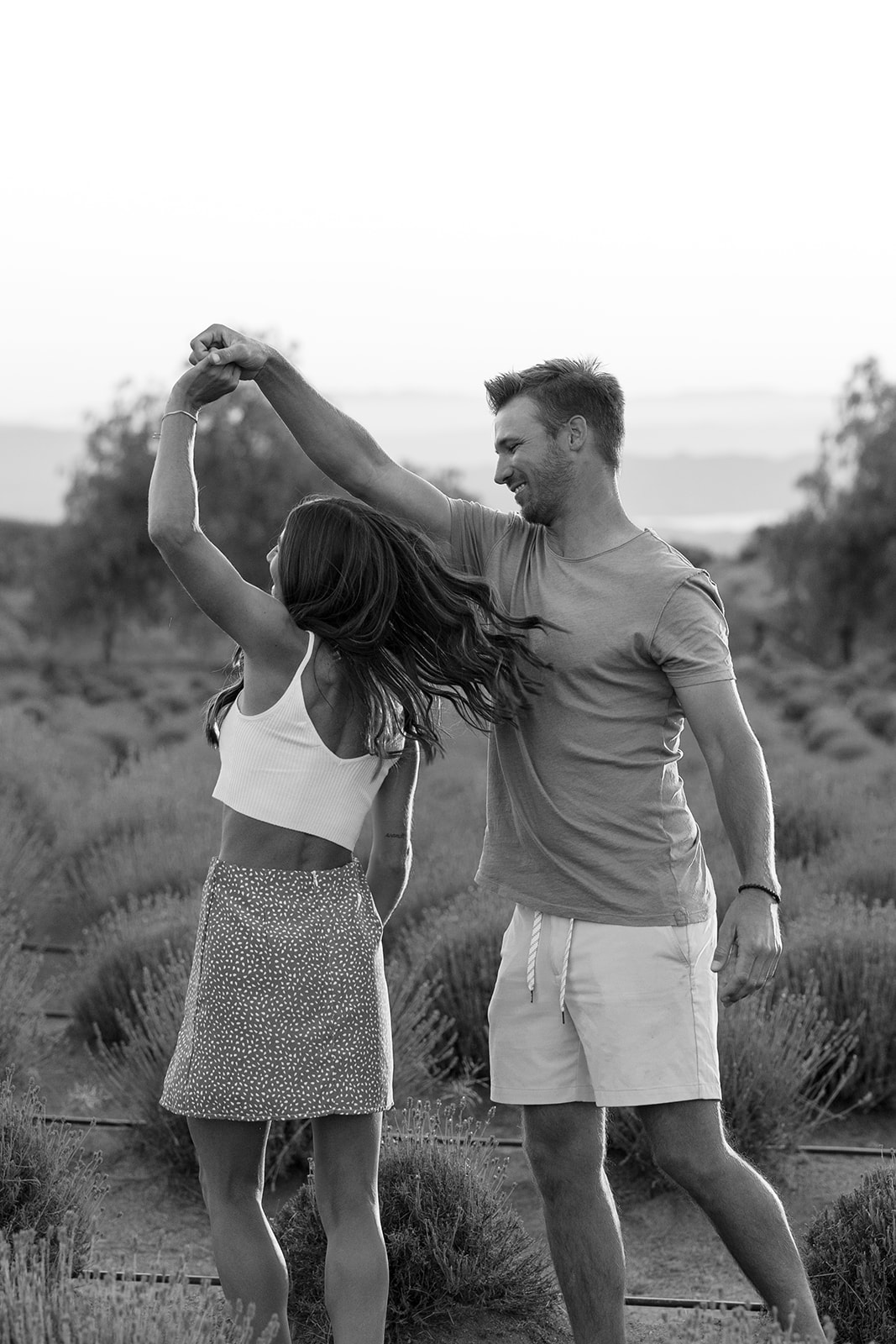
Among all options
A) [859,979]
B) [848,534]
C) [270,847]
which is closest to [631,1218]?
[859,979]

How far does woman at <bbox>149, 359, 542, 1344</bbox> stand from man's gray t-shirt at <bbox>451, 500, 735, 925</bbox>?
0.33 metres

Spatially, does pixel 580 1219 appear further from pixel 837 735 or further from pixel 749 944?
pixel 837 735

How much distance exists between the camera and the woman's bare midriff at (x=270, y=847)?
9.67 ft

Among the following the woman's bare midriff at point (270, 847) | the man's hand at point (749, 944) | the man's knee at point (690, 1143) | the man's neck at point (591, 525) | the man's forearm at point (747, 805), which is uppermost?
the man's neck at point (591, 525)

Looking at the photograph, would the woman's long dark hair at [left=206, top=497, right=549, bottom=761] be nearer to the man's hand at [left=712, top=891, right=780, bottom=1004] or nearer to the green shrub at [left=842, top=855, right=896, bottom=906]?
the man's hand at [left=712, top=891, right=780, bottom=1004]

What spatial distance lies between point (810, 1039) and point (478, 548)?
279 cm

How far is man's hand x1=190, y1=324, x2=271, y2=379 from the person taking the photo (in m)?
3.04

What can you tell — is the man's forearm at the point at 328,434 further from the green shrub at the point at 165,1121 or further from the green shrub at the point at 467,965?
the green shrub at the point at 467,965

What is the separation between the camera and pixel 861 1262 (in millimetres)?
3727

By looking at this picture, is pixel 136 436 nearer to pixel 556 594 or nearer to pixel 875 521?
pixel 875 521

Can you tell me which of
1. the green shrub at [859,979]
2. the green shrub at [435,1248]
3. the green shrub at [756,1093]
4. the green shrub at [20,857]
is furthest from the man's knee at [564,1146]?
the green shrub at [20,857]

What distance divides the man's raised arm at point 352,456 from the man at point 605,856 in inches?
1.8

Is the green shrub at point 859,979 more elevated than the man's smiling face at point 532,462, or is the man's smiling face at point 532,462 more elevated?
the man's smiling face at point 532,462

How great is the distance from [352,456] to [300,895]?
1.07 m
